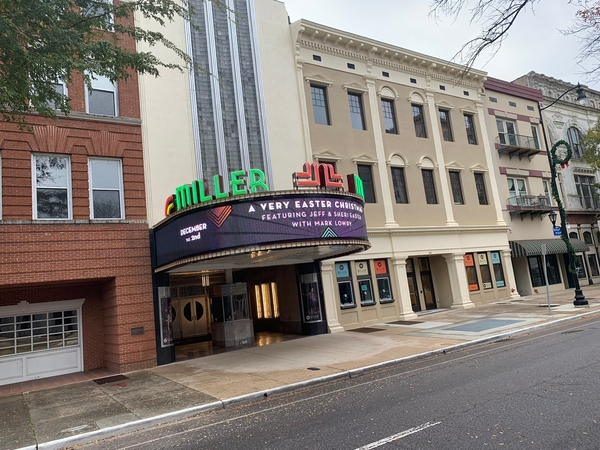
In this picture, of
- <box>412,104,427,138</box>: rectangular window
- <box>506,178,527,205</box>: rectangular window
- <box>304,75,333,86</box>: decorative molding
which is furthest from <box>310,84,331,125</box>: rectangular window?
<box>506,178,527,205</box>: rectangular window

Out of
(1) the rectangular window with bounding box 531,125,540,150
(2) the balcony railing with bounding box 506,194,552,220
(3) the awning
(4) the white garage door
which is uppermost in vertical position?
(1) the rectangular window with bounding box 531,125,540,150

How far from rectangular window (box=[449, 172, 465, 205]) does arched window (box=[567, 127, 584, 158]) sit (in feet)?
43.9

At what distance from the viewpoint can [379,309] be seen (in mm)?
20062

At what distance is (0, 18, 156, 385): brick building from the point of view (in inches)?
512

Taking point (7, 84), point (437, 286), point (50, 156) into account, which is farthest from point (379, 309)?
point (7, 84)

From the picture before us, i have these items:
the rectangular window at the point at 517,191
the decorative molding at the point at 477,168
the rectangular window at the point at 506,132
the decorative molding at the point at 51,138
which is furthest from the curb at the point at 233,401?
the rectangular window at the point at 506,132

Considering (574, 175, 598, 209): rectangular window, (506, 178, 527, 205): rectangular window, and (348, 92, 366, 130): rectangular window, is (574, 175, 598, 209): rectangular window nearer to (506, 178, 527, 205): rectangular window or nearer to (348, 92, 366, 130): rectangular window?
(506, 178, 527, 205): rectangular window

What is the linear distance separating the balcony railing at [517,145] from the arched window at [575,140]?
18.0 feet

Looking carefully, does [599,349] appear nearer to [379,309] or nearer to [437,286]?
[379,309]

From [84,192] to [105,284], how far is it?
311 centimetres

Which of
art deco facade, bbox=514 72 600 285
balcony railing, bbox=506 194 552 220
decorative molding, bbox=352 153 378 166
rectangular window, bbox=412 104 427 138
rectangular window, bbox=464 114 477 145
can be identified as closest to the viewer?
decorative molding, bbox=352 153 378 166

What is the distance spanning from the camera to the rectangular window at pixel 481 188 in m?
25.8

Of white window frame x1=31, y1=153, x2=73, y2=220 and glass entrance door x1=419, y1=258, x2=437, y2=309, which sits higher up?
white window frame x1=31, y1=153, x2=73, y2=220

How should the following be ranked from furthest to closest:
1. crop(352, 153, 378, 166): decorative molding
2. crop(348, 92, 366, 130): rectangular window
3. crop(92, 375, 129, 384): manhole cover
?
crop(348, 92, 366, 130): rectangular window < crop(352, 153, 378, 166): decorative molding < crop(92, 375, 129, 384): manhole cover
